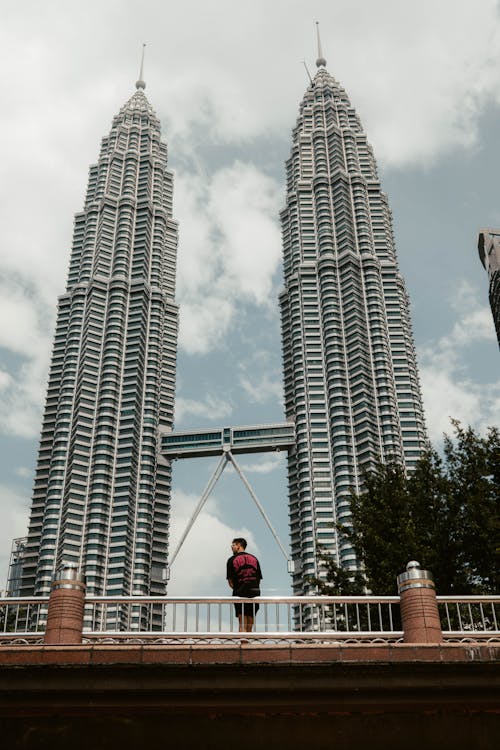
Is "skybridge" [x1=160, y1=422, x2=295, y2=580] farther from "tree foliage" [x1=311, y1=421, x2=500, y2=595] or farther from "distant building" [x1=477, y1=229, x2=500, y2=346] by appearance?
"tree foliage" [x1=311, y1=421, x2=500, y2=595]

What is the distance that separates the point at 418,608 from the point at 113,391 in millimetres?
138038

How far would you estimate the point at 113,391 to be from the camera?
145m

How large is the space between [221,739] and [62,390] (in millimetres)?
142647

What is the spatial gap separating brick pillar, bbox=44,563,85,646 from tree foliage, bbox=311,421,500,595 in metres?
13.4

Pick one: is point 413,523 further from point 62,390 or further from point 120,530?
point 62,390

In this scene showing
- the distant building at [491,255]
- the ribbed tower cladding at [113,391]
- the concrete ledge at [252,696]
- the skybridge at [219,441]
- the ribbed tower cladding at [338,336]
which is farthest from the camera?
the skybridge at [219,441]

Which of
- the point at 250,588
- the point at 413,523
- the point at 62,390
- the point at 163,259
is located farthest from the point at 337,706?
the point at 163,259

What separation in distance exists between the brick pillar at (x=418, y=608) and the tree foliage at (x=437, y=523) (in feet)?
35.5

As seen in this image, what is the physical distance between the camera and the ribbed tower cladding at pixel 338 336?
13512cm

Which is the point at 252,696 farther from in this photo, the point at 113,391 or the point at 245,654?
the point at 113,391

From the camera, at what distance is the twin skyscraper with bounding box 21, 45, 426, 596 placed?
135000 millimetres

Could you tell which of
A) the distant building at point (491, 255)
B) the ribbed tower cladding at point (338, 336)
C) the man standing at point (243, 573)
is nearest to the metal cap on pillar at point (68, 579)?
the man standing at point (243, 573)

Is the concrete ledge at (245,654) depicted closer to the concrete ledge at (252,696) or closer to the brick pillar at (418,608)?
the concrete ledge at (252,696)

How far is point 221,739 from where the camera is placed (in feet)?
31.9
